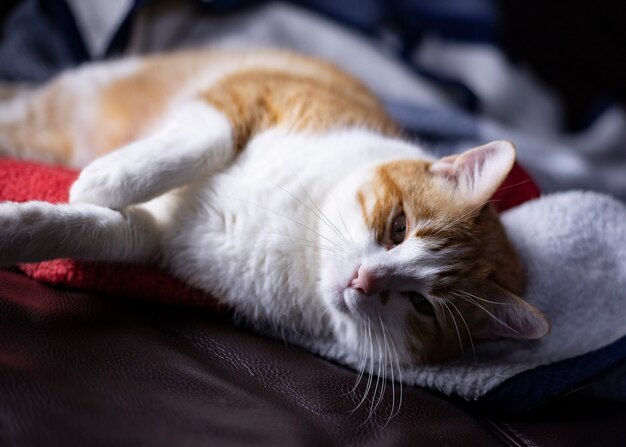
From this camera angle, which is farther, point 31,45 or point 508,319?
point 31,45

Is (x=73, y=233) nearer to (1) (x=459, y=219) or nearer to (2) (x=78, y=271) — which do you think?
(2) (x=78, y=271)

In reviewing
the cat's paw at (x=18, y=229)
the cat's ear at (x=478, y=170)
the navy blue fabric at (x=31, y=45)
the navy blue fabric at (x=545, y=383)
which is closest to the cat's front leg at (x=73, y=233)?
the cat's paw at (x=18, y=229)

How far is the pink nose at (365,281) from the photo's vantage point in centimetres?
113

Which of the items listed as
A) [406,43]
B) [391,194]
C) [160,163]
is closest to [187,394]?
[160,163]

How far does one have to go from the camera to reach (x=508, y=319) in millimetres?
1223

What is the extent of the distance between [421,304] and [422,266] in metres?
0.09

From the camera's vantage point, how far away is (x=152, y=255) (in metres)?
1.27

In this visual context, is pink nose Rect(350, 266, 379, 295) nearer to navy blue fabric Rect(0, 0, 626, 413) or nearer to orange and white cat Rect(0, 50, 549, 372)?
orange and white cat Rect(0, 50, 549, 372)

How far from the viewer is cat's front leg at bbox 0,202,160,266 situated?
0.99m

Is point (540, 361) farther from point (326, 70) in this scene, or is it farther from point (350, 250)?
point (326, 70)

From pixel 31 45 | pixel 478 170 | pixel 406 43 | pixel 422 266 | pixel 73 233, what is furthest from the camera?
pixel 406 43

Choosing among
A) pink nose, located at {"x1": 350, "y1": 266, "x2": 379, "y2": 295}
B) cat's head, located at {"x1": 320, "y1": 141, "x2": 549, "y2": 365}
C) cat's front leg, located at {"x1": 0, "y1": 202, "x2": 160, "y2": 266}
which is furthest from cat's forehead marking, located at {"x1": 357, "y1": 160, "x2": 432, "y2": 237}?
cat's front leg, located at {"x1": 0, "y1": 202, "x2": 160, "y2": 266}

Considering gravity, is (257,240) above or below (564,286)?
below

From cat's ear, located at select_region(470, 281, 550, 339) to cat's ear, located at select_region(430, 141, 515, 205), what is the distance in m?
0.19
